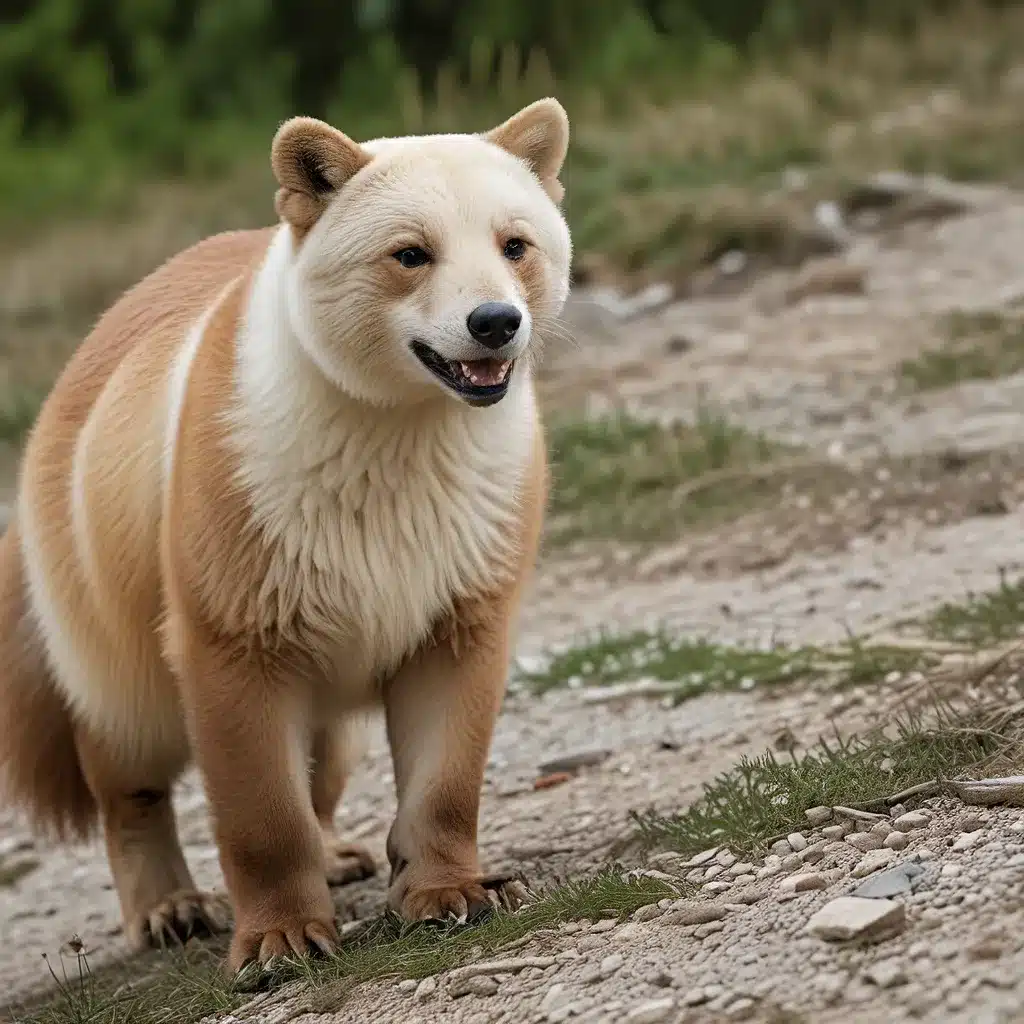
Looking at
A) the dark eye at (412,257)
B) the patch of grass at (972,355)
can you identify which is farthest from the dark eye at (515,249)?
the patch of grass at (972,355)

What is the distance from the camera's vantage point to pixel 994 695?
14.9 ft

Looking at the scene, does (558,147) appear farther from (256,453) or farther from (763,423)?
(763,423)

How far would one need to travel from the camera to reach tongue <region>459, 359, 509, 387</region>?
158 inches

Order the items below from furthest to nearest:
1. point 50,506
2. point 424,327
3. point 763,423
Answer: point 763,423
point 50,506
point 424,327

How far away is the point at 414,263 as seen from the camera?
409 cm

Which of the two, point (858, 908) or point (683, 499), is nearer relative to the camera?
point (858, 908)

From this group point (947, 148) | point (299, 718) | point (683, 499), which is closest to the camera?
point (299, 718)

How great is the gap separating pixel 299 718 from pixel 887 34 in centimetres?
1008

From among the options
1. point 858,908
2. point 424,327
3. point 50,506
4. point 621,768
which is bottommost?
point 621,768

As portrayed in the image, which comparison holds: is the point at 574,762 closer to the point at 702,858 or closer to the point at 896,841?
the point at 702,858

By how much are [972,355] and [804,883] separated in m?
4.85

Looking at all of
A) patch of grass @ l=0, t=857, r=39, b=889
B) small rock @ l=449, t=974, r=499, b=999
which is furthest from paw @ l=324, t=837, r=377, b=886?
small rock @ l=449, t=974, r=499, b=999

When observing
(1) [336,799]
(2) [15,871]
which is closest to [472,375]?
(1) [336,799]

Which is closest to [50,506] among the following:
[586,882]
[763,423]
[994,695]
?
[586,882]
